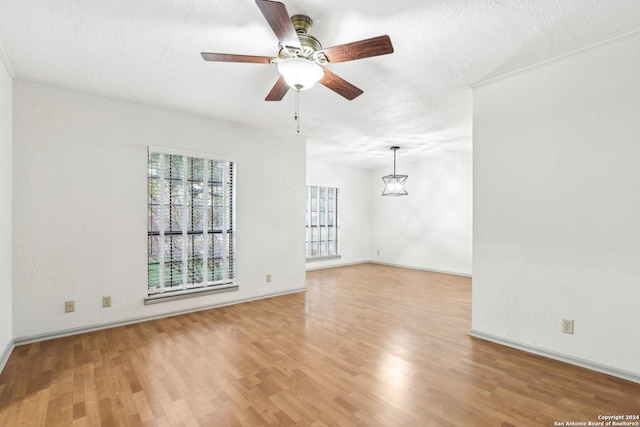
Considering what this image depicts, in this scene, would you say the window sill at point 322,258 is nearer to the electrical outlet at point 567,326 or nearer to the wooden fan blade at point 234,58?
the electrical outlet at point 567,326

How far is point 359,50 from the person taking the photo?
1.94 m

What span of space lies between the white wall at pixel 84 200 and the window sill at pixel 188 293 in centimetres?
7

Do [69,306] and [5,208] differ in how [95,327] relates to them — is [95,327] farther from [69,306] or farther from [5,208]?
[5,208]

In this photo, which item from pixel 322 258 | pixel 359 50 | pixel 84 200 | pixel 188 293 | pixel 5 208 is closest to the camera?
pixel 359 50

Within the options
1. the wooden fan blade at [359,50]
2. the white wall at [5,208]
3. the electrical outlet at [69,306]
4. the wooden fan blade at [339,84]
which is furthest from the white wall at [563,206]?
the white wall at [5,208]

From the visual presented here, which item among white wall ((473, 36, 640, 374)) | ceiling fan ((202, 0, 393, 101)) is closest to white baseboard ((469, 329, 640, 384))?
white wall ((473, 36, 640, 374))

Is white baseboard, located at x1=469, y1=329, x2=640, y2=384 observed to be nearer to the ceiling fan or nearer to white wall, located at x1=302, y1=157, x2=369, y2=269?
the ceiling fan

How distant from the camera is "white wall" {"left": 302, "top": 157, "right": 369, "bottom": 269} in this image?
7.46 meters

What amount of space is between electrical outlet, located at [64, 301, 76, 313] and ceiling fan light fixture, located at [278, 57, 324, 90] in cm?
334

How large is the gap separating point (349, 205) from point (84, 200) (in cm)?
587

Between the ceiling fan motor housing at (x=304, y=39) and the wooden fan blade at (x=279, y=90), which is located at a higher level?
the ceiling fan motor housing at (x=304, y=39)

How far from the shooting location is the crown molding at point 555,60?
2323 millimetres

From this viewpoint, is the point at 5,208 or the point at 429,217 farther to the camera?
the point at 429,217

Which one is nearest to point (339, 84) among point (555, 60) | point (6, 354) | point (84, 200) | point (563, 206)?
point (555, 60)
